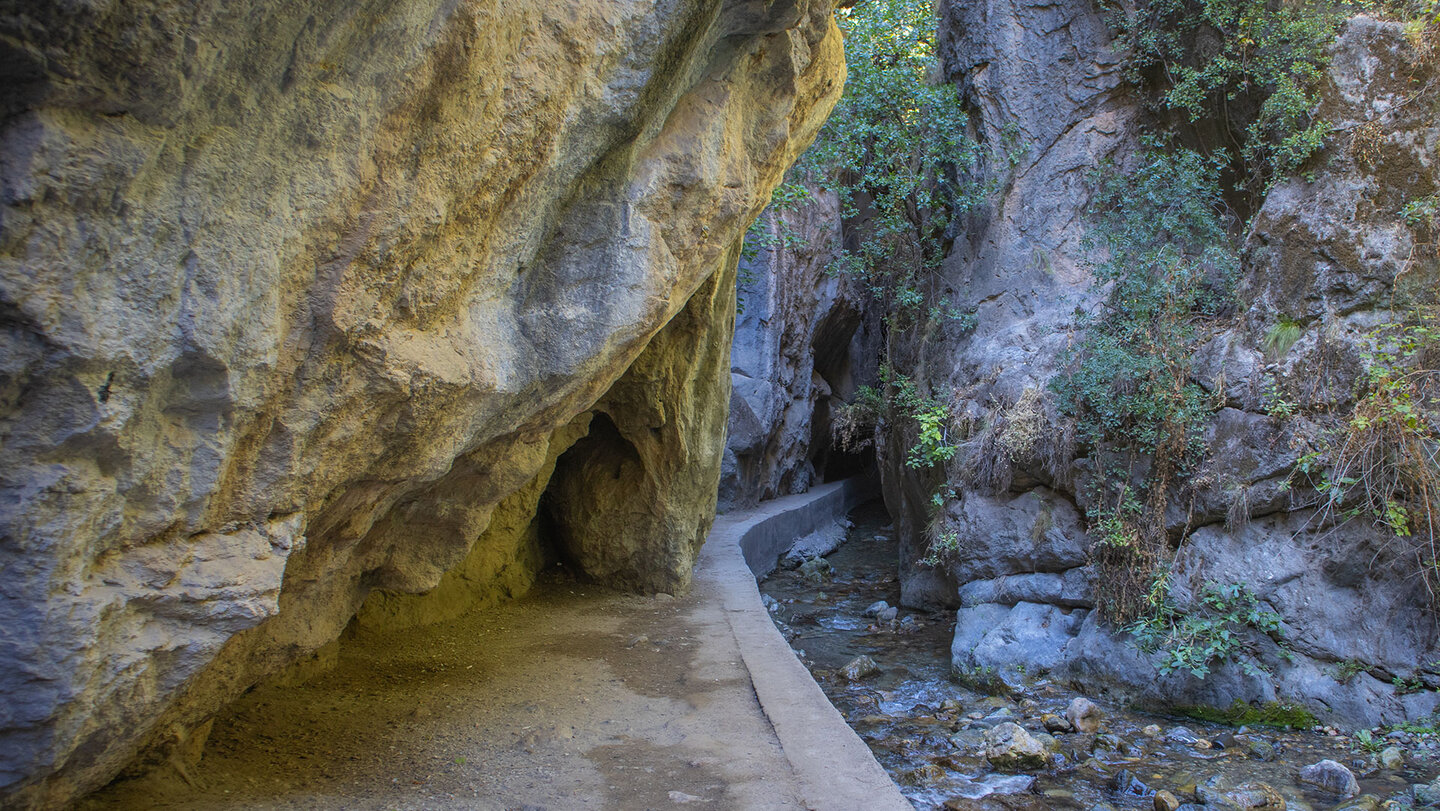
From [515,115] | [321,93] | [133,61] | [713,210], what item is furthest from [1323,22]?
[133,61]

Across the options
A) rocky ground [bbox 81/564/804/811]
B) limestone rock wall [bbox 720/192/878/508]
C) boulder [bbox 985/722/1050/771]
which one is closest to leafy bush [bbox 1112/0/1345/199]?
limestone rock wall [bbox 720/192/878/508]

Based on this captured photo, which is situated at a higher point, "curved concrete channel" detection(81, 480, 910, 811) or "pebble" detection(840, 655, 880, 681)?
"curved concrete channel" detection(81, 480, 910, 811)

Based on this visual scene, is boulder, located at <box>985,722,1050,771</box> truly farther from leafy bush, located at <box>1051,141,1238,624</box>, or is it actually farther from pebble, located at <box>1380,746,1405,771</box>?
pebble, located at <box>1380,746,1405,771</box>

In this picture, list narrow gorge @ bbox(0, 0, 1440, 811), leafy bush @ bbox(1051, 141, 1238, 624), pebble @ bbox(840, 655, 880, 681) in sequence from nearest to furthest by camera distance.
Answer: narrow gorge @ bbox(0, 0, 1440, 811) → leafy bush @ bbox(1051, 141, 1238, 624) → pebble @ bbox(840, 655, 880, 681)

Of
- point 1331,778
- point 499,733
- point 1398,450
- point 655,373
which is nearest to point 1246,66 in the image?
point 1398,450

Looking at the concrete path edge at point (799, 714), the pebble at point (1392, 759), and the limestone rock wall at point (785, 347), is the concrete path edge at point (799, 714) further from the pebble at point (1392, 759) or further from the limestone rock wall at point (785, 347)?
the limestone rock wall at point (785, 347)

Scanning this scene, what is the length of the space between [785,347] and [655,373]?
10.3m

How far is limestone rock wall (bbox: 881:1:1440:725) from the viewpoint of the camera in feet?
23.0

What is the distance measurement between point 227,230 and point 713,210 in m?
2.68

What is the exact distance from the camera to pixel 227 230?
2471 millimetres

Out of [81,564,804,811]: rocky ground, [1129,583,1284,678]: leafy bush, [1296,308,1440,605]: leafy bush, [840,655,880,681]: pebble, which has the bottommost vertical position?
[840,655,880,681]: pebble

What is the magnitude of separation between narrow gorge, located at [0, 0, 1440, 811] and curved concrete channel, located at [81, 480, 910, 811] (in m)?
0.04

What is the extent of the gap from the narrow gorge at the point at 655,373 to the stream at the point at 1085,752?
0.11m

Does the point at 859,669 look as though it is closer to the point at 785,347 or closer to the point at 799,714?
the point at 799,714
